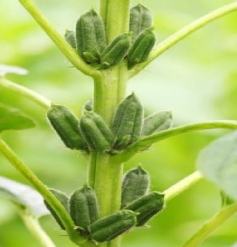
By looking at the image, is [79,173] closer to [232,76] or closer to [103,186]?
[232,76]

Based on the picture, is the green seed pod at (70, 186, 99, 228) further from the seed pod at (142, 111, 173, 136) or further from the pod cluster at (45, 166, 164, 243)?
the seed pod at (142, 111, 173, 136)

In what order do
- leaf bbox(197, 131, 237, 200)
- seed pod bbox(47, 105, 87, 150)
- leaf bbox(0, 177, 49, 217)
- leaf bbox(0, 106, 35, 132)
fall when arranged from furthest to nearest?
leaf bbox(0, 177, 49, 217), leaf bbox(0, 106, 35, 132), seed pod bbox(47, 105, 87, 150), leaf bbox(197, 131, 237, 200)

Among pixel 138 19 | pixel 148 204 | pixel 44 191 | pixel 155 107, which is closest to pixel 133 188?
pixel 148 204

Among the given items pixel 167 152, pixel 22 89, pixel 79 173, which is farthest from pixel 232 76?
pixel 22 89

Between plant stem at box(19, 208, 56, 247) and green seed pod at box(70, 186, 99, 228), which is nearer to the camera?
green seed pod at box(70, 186, 99, 228)

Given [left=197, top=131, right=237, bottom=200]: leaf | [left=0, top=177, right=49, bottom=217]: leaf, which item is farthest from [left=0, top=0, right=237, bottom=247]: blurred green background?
[left=197, top=131, right=237, bottom=200]: leaf
